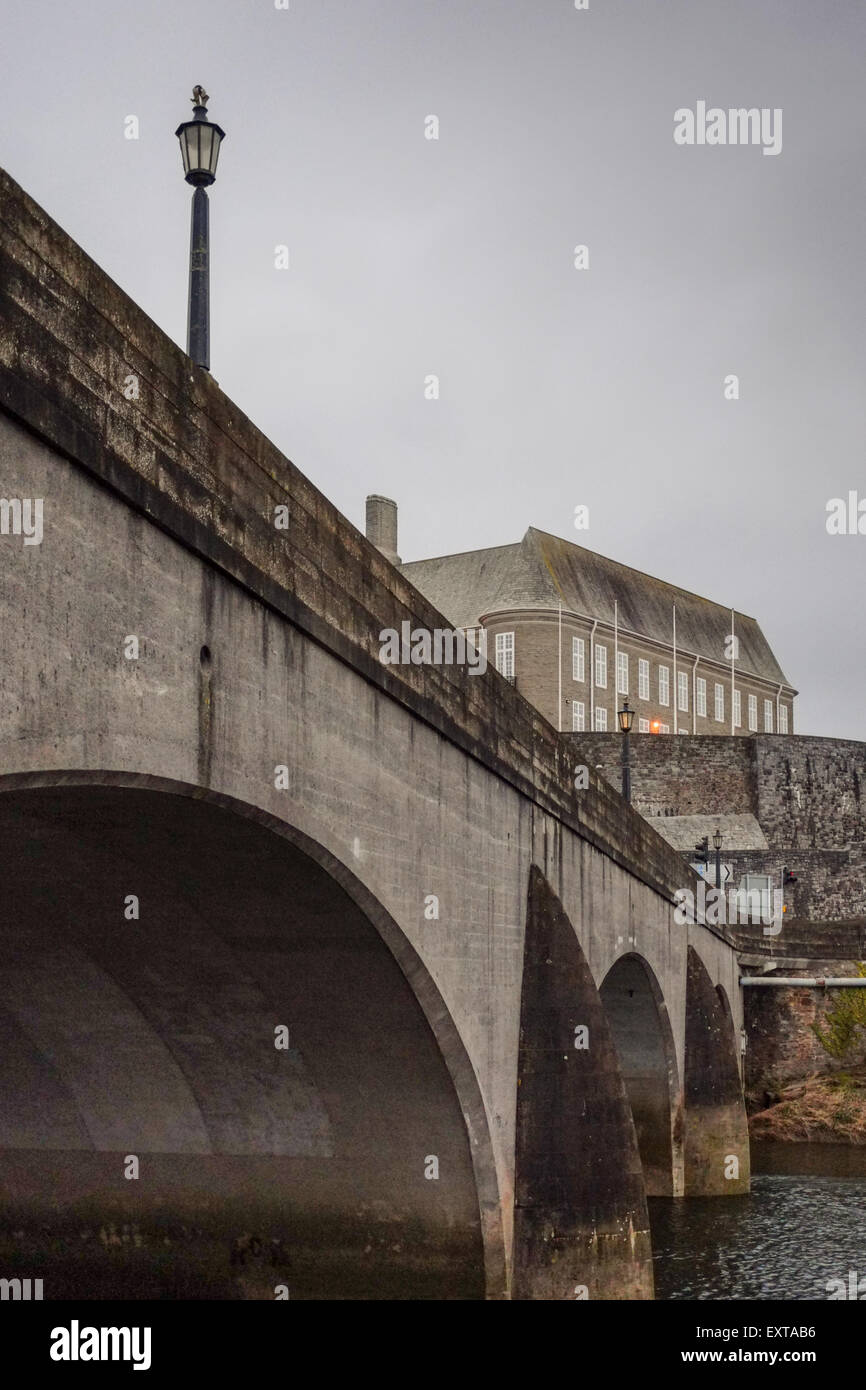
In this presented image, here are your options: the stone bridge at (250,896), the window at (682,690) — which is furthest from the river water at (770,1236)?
the window at (682,690)

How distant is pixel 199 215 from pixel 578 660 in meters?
61.9

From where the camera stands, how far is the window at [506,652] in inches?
2717

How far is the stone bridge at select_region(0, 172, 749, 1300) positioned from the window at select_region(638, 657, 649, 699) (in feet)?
189

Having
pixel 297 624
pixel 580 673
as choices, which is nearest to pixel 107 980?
pixel 297 624

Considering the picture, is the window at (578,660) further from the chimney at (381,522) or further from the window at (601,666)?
the chimney at (381,522)

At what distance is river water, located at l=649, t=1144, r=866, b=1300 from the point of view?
1873 cm

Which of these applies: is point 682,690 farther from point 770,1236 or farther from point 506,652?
point 770,1236

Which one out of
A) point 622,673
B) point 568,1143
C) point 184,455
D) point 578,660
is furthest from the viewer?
point 622,673

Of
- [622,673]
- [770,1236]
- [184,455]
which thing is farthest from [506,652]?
[184,455]

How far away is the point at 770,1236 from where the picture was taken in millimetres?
22266

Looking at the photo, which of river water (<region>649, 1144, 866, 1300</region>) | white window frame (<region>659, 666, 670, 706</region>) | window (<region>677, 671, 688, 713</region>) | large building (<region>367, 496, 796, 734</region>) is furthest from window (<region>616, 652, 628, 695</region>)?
river water (<region>649, 1144, 866, 1300</region>)

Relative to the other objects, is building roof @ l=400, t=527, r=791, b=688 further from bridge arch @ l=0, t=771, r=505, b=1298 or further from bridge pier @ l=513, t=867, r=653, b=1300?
bridge arch @ l=0, t=771, r=505, b=1298
